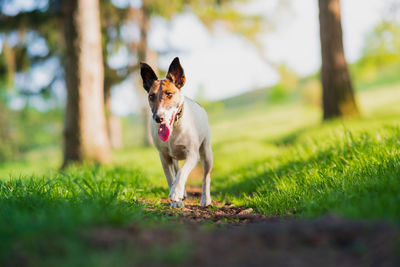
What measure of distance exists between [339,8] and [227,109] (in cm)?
5327

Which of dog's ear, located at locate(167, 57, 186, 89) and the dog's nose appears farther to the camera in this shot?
dog's ear, located at locate(167, 57, 186, 89)

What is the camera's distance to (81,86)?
7.97 metres

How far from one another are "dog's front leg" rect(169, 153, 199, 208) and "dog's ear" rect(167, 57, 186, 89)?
90 cm

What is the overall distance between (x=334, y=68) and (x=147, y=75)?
8.28m

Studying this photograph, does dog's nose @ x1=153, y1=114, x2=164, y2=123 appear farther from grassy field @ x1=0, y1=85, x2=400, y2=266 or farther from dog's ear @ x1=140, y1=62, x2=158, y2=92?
grassy field @ x1=0, y1=85, x2=400, y2=266

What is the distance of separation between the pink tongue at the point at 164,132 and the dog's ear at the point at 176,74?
2.06 ft

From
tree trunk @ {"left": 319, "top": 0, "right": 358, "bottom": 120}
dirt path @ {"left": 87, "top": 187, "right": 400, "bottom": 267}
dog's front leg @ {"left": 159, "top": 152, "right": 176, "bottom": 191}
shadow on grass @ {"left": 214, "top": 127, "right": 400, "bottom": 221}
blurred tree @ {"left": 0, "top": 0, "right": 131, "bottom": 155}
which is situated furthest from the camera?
blurred tree @ {"left": 0, "top": 0, "right": 131, "bottom": 155}

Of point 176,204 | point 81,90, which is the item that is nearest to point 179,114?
point 176,204

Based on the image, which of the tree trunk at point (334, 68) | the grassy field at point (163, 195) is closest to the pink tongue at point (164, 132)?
the grassy field at point (163, 195)

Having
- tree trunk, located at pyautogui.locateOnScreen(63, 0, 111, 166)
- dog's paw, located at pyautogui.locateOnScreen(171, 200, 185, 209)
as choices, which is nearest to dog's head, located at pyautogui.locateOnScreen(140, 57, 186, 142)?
dog's paw, located at pyautogui.locateOnScreen(171, 200, 185, 209)

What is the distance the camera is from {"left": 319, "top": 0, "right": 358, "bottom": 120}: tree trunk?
34.2 ft

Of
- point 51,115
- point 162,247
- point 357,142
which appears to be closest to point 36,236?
point 162,247

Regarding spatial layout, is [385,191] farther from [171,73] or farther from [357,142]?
[171,73]

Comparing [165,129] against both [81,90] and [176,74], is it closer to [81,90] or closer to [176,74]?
[176,74]
